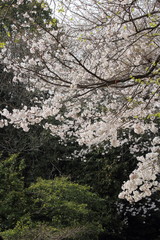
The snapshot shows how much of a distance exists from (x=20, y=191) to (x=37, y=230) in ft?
4.27

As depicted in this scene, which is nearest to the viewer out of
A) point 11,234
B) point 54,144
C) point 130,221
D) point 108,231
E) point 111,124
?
point 111,124

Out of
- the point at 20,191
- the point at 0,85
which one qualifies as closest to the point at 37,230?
the point at 20,191

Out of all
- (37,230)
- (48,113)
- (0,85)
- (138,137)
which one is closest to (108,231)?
(138,137)

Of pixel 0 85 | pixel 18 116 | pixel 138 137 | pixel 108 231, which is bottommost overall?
pixel 108 231

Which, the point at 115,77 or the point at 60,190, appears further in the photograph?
the point at 60,190

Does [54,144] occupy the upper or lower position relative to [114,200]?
upper

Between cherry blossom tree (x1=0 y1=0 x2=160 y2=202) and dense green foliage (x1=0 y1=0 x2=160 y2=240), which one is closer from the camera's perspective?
cherry blossom tree (x1=0 y1=0 x2=160 y2=202)

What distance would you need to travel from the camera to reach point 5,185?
5.13 meters

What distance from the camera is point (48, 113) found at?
3.91 metres

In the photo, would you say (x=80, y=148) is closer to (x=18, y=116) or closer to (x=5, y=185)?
(x=5, y=185)

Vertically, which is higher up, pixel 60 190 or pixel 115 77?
pixel 115 77

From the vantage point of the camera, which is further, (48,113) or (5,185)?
(5,185)

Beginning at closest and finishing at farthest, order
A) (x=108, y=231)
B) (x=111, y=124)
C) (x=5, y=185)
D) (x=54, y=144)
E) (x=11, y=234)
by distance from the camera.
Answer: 1. (x=111, y=124)
2. (x=11, y=234)
3. (x=5, y=185)
4. (x=108, y=231)
5. (x=54, y=144)

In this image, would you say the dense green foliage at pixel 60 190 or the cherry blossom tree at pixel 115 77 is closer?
the cherry blossom tree at pixel 115 77
